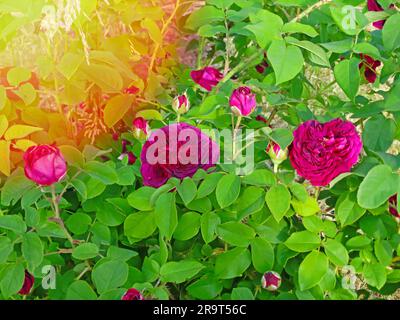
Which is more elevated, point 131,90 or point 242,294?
point 131,90

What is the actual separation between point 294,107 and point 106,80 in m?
0.37

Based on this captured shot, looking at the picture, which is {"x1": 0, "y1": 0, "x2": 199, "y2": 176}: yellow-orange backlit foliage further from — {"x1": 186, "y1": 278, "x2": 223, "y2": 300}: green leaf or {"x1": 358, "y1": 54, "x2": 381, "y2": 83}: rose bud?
{"x1": 358, "y1": 54, "x2": 381, "y2": 83}: rose bud

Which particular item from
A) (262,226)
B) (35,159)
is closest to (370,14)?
(262,226)

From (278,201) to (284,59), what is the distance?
25 centimetres

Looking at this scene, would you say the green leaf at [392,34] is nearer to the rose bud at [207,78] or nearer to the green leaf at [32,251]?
the rose bud at [207,78]

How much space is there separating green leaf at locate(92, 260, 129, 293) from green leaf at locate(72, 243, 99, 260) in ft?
0.10

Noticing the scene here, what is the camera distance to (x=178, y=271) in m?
1.20

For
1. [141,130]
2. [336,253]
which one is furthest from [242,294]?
[141,130]

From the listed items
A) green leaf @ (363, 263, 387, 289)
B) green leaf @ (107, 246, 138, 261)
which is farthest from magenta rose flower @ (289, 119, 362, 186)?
green leaf @ (107, 246, 138, 261)

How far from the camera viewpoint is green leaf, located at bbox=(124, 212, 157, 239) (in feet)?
4.04

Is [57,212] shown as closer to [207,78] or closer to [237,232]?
[237,232]

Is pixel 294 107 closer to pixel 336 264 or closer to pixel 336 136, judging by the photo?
pixel 336 136

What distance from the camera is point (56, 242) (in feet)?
4.48

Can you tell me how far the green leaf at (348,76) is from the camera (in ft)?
4.14
